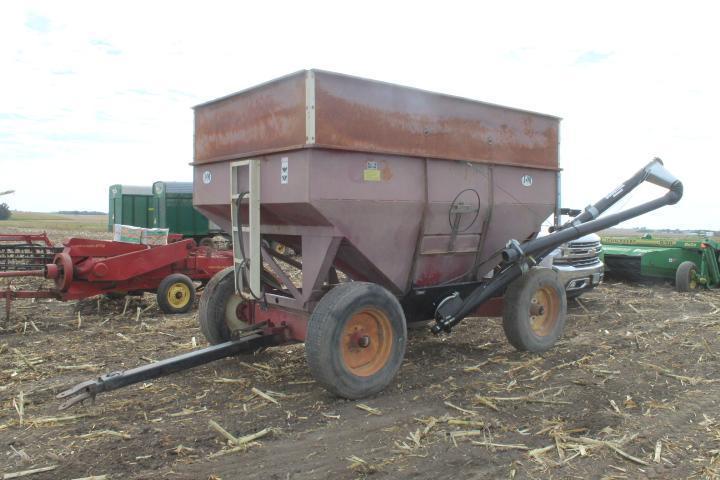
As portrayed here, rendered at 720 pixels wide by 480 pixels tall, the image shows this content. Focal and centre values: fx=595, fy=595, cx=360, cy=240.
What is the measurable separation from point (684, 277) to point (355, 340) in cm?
881

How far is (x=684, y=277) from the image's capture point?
440 inches

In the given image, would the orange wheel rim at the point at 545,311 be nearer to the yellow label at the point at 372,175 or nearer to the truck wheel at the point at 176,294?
the yellow label at the point at 372,175

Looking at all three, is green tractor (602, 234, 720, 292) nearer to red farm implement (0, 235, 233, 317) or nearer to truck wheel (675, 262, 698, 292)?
truck wheel (675, 262, 698, 292)

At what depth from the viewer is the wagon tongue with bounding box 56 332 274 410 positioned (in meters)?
4.12

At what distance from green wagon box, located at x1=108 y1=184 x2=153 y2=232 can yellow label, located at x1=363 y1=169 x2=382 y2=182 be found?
18222 millimetres

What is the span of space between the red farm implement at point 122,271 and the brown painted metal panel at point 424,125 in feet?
15.7

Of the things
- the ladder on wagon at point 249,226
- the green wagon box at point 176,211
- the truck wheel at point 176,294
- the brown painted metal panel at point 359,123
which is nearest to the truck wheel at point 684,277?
the brown painted metal panel at point 359,123

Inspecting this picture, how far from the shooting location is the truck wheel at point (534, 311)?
6.12m

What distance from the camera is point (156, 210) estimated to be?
2136 cm

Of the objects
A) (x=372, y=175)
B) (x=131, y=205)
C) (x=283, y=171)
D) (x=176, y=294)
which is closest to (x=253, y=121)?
(x=283, y=171)

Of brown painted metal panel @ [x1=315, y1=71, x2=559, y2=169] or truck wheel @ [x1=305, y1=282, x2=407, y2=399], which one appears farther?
brown painted metal panel @ [x1=315, y1=71, x2=559, y2=169]

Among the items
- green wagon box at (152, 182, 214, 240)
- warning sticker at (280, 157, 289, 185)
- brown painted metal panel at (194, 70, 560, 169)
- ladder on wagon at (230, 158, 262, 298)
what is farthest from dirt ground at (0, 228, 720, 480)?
green wagon box at (152, 182, 214, 240)

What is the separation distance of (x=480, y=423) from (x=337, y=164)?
7.33 ft

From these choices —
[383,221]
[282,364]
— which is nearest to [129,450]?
[282,364]
